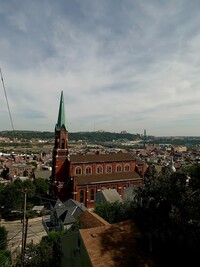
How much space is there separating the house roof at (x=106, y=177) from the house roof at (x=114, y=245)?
31.6 metres

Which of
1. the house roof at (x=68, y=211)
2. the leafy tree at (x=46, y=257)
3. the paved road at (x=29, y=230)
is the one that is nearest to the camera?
the leafy tree at (x=46, y=257)

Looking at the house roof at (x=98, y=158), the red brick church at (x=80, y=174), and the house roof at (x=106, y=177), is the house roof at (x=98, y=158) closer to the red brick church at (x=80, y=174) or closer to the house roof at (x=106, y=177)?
the red brick church at (x=80, y=174)

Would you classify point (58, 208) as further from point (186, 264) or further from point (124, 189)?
point (186, 264)

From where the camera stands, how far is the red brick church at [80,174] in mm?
46938

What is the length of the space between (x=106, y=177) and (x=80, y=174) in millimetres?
5259

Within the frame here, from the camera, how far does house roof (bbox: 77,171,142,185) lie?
4778cm

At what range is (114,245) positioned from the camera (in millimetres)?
14188

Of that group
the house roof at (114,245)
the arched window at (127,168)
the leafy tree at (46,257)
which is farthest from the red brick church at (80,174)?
the house roof at (114,245)

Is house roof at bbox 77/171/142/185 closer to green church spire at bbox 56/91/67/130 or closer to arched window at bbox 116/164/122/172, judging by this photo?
arched window at bbox 116/164/122/172

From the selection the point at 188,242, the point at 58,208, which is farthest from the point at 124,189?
the point at 188,242

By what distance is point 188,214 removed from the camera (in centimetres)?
1264

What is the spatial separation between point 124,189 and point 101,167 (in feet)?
20.3

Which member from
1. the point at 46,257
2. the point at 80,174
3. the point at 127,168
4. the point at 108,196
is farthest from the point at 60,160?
the point at 46,257

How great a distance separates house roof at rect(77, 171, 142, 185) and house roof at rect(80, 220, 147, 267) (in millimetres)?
31595
